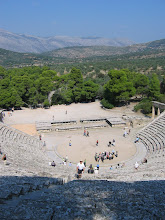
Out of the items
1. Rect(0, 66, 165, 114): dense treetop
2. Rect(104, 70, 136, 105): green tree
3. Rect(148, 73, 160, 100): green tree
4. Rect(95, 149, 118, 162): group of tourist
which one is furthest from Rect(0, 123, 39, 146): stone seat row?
Rect(148, 73, 160, 100): green tree

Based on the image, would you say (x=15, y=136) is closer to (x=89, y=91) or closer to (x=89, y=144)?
(x=89, y=144)

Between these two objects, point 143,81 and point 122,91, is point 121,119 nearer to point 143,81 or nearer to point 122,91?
point 122,91

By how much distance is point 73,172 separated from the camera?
14.2 metres

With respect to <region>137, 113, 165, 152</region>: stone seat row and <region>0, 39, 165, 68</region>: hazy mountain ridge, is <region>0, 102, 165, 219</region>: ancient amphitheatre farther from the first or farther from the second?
<region>0, 39, 165, 68</region>: hazy mountain ridge

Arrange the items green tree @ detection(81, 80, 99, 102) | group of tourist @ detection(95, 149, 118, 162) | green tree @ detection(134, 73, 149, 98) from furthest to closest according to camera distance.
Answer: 1. green tree @ detection(81, 80, 99, 102)
2. green tree @ detection(134, 73, 149, 98)
3. group of tourist @ detection(95, 149, 118, 162)

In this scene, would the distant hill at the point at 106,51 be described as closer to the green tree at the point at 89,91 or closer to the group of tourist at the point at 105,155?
the green tree at the point at 89,91

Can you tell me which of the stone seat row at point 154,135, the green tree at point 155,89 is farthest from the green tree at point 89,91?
the stone seat row at point 154,135

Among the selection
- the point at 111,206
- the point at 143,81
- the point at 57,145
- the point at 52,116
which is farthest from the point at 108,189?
the point at 143,81

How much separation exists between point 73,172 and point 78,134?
390 inches

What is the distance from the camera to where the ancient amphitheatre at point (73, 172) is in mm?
5816

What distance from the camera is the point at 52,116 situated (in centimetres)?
2994

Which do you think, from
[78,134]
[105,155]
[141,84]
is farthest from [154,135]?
[141,84]

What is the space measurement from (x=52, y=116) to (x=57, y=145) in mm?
9544

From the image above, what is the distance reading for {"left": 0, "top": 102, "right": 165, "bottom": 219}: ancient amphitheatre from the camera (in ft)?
19.1
